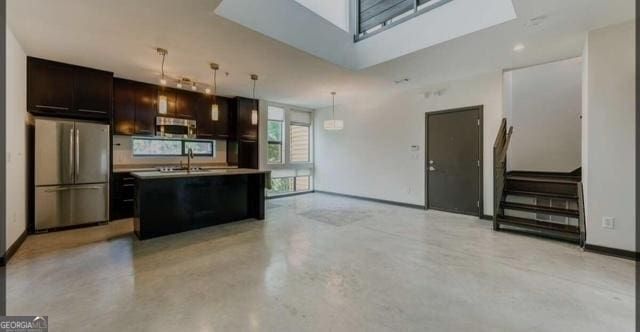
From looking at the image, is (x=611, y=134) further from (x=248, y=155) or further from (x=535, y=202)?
(x=248, y=155)

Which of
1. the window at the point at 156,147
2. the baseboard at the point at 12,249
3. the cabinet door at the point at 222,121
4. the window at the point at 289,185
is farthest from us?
the window at the point at 289,185

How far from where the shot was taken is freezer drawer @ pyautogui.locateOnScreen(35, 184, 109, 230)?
3.89 m

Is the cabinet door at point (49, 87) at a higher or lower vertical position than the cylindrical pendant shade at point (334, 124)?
higher

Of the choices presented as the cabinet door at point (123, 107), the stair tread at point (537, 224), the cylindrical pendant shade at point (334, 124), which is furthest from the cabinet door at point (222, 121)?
the stair tread at point (537, 224)

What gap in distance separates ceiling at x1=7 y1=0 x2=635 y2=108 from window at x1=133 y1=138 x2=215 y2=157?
1.39m

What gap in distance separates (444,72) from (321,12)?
2469 millimetres

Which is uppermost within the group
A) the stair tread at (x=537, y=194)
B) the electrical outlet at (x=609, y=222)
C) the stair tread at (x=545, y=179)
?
the stair tread at (x=545, y=179)

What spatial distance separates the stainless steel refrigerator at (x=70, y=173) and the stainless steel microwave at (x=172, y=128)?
960 mm

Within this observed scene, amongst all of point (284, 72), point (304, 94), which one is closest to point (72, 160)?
point (284, 72)

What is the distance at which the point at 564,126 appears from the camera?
16.8ft

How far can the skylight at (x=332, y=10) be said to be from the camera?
12.2 ft

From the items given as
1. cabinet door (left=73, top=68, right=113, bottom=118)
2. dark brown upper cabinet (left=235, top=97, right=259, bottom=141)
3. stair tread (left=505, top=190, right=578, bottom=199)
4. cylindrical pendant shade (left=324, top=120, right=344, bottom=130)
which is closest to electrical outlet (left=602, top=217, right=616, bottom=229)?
stair tread (left=505, top=190, right=578, bottom=199)

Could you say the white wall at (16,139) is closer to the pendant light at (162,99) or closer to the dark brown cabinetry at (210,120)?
the pendant light at (162,99)

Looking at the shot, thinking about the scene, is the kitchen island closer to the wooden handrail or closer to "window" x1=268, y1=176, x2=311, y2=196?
"window" x1=268, y1=176, x2=311, y2=196
